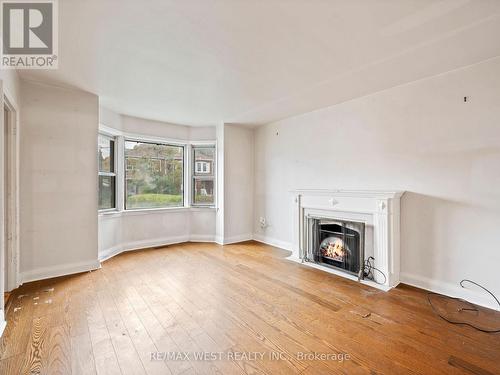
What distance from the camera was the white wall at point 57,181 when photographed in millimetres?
3031

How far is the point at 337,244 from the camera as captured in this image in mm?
3568

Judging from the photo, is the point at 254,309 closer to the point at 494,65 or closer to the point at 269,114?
the point at 269,114

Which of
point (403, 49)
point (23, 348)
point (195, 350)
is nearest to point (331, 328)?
point (195, 350)

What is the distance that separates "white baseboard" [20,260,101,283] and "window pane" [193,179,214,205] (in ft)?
7.45

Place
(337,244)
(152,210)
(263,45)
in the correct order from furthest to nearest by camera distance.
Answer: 1. (152,210)
2. (337,244)
3. (263,45)

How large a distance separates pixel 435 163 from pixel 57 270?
5032 millimetres

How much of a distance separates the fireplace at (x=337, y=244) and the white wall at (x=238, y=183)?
170 centimetres

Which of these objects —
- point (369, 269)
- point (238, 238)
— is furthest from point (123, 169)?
point (369, 269)

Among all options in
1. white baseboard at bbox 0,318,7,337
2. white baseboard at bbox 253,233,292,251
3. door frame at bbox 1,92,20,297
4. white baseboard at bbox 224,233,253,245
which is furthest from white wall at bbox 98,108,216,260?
white baseboard at bbox 0,318,7,337

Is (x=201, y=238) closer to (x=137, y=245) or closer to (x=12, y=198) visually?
(x=137, y=245)

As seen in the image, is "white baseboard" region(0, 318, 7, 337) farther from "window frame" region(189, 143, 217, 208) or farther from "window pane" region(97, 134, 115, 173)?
"window frame" region(189, 143, 217, 208)

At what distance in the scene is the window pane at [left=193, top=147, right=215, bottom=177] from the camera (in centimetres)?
528

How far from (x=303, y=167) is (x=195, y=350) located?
10.8 ft

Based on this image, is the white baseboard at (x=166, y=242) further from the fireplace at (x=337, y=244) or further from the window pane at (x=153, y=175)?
the fireplace at (x=337, y=244)
